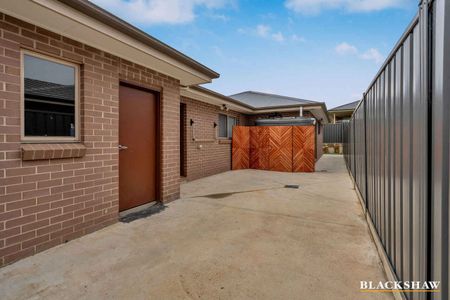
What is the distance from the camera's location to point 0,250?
2.46 meters

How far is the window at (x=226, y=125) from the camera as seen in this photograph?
9.72 meters

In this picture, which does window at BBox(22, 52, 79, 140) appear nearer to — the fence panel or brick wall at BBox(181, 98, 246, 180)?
brick wall at BBox(181, 98, 246, 180)

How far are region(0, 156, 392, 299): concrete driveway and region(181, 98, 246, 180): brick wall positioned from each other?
3.44 meters

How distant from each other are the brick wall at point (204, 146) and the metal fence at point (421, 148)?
240 inches

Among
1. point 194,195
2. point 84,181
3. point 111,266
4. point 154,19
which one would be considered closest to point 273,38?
point 154,19

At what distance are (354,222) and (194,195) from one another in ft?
11.1

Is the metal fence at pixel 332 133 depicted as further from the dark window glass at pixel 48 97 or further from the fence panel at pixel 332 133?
the dark window glass at pixel 48 97

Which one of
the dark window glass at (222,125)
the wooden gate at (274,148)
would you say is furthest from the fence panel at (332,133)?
the dark window glass at (222,125)

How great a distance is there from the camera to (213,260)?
8.35 feet

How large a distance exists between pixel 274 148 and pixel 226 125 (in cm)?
230

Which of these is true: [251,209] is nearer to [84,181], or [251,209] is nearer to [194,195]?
[194,195]

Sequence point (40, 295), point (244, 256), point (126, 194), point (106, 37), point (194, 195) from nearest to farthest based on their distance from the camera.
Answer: point (40, 295), point (244, 256), point (106, 37), point (126, 194), point (194, 195)

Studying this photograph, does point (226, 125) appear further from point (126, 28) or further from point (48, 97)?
point (48, 97)

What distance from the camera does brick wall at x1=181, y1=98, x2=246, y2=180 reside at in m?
7.50
